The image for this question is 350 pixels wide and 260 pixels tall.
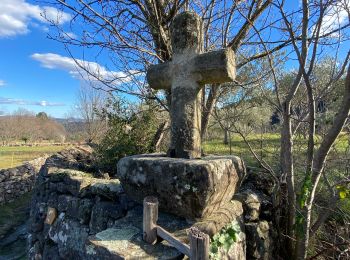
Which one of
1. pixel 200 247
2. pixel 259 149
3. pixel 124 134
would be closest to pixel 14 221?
pixel 124 134

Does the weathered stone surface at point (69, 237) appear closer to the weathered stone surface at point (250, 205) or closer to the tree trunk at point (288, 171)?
the weathered stone surface at point (250, 205)

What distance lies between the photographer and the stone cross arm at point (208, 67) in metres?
2.64

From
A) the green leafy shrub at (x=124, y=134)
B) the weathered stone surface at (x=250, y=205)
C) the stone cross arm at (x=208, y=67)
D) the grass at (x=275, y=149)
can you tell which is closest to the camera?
the stone cross arm at (x=208, y=67)

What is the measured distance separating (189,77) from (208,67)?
0.73ft

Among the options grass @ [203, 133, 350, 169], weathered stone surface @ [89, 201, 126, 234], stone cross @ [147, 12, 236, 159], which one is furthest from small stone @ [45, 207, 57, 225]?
grass @ [203, 133, 350, 169]

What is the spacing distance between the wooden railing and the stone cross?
673 mm

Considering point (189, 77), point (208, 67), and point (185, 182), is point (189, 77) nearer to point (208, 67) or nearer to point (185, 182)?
point (208, 67)

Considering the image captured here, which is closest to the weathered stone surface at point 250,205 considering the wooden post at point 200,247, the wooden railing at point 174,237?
the wooden railing at point 174,237

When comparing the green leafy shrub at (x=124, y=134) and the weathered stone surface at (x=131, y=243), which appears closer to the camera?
the weathered stone surface at (x=131, y=243)

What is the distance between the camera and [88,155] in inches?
284

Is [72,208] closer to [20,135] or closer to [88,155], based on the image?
[88,155]

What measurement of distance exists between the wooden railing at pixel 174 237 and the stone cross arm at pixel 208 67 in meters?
1.26

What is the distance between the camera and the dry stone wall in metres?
11.8

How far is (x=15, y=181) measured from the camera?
41.0 ft
